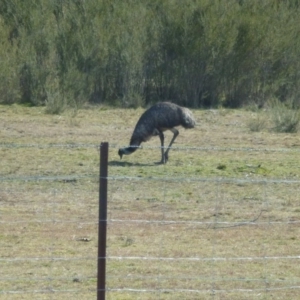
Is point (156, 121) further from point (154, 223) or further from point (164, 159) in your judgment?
point (154, 223)

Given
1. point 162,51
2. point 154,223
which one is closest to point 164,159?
point 154,223

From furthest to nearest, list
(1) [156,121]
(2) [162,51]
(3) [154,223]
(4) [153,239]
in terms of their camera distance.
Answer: (2) [162,51]
(1) [156,121]
(3) [154,223]
(4) [153,239]

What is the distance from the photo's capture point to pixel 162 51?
90.2 ft

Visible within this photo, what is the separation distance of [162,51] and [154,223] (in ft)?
56.1

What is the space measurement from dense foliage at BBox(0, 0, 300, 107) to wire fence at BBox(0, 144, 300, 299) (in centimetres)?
1328

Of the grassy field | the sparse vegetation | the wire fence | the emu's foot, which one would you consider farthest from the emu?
the sparse vegetation

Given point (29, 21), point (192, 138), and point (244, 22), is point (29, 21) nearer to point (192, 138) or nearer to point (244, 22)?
point (244, 22)

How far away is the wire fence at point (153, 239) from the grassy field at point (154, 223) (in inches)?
0.5

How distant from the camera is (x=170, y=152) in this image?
1712 centimetres

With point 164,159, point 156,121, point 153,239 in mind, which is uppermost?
point 153,239

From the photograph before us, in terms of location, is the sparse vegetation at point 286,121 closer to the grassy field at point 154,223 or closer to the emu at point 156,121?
the grassy field at point 154,223

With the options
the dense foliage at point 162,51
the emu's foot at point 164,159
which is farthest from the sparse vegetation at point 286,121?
the dense foliage at point 162,51

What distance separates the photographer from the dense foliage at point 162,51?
26.7 m

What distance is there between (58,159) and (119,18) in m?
12.0
